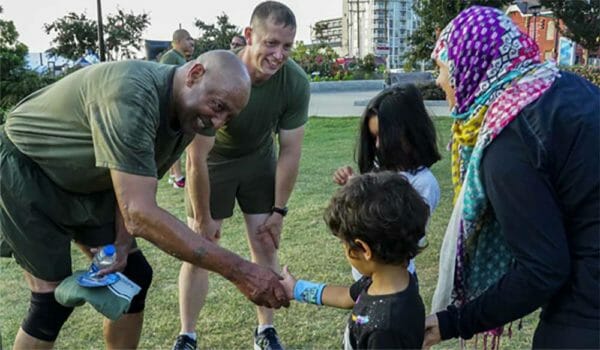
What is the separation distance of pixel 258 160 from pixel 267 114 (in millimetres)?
359

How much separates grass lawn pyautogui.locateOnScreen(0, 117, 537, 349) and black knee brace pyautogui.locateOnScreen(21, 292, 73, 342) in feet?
2.64

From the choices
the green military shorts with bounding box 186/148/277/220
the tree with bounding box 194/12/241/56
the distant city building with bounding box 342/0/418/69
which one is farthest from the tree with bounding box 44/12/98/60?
the green military shorts with bounding box 186/148/277/220

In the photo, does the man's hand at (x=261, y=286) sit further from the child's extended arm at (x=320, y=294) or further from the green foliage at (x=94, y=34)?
the green foliage at (x=94, y=34)

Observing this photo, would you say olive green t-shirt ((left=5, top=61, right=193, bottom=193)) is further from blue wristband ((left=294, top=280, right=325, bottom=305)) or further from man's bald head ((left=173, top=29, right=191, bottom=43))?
man's bald head ((left=173, top=29, right=191, bottom=43))

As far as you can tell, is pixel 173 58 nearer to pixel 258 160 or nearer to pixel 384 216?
pixel 258 160

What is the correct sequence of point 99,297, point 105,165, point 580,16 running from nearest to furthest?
1. point 105,165
2. point 99,297
3. point 580,16

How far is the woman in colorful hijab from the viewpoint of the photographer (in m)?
1.53

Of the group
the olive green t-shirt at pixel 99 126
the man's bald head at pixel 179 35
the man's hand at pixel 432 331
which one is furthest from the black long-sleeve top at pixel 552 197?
the man's bald head at pixel 179 35

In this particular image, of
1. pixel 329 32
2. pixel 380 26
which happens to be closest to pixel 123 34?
pixel 380 26

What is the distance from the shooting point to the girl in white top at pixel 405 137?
2.57 meters

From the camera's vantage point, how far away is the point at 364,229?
1.85 meters

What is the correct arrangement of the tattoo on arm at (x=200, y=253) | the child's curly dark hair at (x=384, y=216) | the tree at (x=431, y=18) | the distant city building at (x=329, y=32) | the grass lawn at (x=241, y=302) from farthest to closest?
the distant city building at (x=329, y=32), the tree at (x=431, y=18), the grass lawn at (x=241, y=302), the tattoo on arm at (x=200, y=253), the child's curly dark hair at (x=384, y=216)

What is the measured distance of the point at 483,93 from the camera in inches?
69.7

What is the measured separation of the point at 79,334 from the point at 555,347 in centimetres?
274
